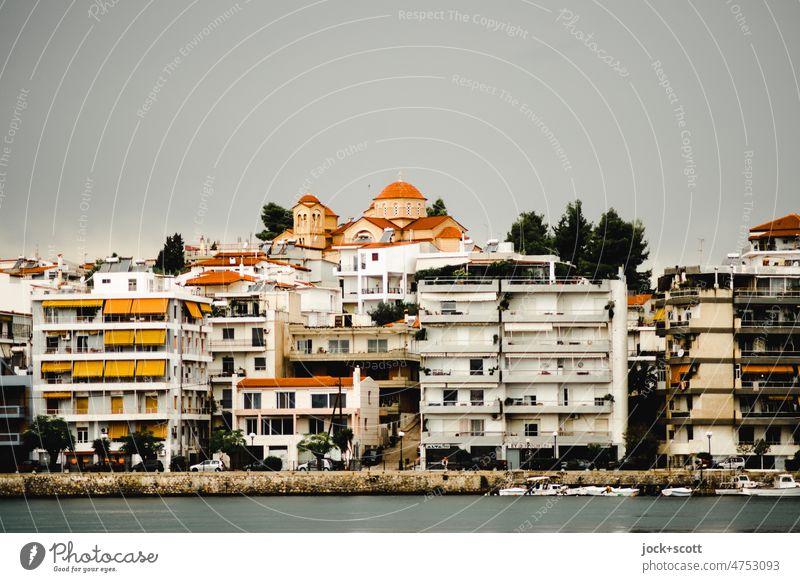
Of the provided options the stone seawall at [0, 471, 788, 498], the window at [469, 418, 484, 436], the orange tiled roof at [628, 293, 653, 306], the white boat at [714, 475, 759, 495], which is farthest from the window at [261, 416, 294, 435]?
the orange tiled roof at [628, 293, 653, 306]

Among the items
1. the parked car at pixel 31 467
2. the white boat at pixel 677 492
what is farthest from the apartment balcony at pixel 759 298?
the parked car at pixel 31 467

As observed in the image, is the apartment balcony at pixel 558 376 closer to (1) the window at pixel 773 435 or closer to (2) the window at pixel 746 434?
(2) the window at pixel 746 434

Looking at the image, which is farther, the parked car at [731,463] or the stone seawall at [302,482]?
the parked car at [731,463]

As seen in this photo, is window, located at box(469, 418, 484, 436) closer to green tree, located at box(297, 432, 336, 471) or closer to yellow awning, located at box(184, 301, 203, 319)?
green tree, located at box(297, 432, 336, 471)

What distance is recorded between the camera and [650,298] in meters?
73.9

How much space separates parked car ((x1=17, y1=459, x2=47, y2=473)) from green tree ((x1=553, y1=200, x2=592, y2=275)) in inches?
1123

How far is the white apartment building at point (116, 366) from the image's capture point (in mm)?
58281

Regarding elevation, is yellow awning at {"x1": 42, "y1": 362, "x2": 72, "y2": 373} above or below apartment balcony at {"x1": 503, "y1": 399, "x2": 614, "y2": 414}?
above

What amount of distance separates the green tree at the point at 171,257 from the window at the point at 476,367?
2993 cm

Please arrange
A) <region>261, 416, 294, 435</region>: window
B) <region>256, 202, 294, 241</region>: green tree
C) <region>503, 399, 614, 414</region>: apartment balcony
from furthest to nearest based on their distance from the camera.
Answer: <region>256, 202, 294, 241</region>: green tree, <region>261, 416, 294, 435</region>: window, <region>503, 399, 614, 414</region>: apartment balcony

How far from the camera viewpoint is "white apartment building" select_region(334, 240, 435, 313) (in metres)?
79.2

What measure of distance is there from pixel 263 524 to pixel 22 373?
63.6 ft

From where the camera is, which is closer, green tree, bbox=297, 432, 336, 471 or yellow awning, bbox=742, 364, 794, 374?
yellow awning, bbox=742, 364, 794, 374
